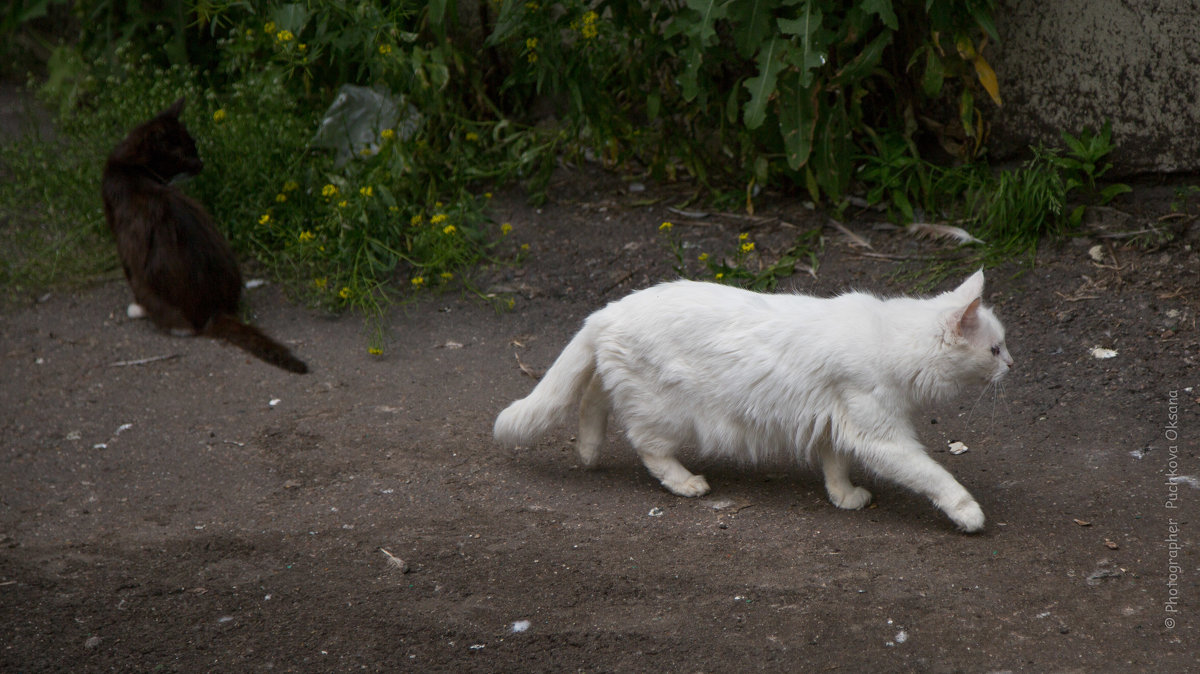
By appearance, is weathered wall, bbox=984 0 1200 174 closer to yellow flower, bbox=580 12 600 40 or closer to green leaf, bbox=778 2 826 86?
green leaf, bbox=778 2 826 86

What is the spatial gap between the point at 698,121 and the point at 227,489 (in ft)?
11.7

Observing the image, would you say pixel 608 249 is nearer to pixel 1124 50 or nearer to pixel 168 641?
pixel 1124 50

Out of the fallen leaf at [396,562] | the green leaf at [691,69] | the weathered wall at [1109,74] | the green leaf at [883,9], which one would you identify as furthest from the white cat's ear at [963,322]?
the weathered wall at [1109,74]

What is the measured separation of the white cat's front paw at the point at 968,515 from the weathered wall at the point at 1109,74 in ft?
9.40

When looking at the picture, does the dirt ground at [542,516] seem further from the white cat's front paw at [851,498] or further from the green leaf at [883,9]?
the green leaf at [883,9]

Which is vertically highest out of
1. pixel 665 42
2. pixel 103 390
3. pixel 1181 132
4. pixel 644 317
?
pixel 665 42

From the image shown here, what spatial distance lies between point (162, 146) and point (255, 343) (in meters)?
→ 1.40

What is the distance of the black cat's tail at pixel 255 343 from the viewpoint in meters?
5.09

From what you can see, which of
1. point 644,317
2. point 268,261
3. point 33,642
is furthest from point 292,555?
point 268,261

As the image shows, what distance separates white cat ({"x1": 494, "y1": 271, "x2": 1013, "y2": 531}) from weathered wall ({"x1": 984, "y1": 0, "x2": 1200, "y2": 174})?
7.90 feet

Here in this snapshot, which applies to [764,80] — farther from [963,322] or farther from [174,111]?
[174,111]

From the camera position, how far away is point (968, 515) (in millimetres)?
3312

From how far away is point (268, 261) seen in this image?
611cm

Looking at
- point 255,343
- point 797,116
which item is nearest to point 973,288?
point 797,116
